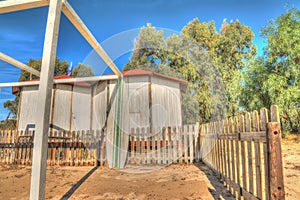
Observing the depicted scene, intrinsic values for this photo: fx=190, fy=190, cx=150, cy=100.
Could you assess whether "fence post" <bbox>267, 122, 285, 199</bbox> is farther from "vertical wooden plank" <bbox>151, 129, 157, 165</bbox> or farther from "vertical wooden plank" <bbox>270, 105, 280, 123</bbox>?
"vertical wooden plank" <bbox>151, 129, 157, 165</bbox>

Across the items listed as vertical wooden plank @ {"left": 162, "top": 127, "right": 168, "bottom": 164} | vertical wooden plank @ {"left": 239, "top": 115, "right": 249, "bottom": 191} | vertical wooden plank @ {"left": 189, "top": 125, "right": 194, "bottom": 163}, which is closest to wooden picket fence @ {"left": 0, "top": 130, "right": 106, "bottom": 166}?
vertical wooden plank @ {"left": 162, "top": 127, "right": 168, "bottom": 164}

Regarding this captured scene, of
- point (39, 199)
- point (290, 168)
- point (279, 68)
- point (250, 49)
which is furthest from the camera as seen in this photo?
point (250, 49)

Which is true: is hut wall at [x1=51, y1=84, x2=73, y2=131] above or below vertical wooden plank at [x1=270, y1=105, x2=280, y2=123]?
above

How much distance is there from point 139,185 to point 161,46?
36.2 ft

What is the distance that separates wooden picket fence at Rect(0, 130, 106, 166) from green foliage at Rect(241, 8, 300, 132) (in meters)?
8.02

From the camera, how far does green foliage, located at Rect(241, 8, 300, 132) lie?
27.9ft

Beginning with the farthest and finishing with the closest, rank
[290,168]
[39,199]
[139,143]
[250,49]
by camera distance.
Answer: [250,49] → [139,143] → [290,168] → [39,199]

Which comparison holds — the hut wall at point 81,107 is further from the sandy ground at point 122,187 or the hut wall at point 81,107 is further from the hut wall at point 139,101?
the sandy ground at point 122,187

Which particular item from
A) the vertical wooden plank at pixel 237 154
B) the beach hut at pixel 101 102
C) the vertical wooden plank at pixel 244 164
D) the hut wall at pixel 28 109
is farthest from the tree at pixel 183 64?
the vertical wooden plank at pixel 244 164

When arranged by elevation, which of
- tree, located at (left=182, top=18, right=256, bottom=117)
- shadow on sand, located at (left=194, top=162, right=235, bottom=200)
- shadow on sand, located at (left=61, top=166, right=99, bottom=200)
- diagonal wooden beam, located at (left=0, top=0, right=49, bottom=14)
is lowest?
shadow on sand, located at (left=61, top=166, right=99, bottom=200)

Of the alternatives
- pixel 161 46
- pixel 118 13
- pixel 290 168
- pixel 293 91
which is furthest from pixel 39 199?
pixel 161 46

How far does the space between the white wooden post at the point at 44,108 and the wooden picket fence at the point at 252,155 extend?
2.43 meters

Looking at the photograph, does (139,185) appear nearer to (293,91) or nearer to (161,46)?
(293,91)

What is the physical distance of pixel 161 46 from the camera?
44.1ft
